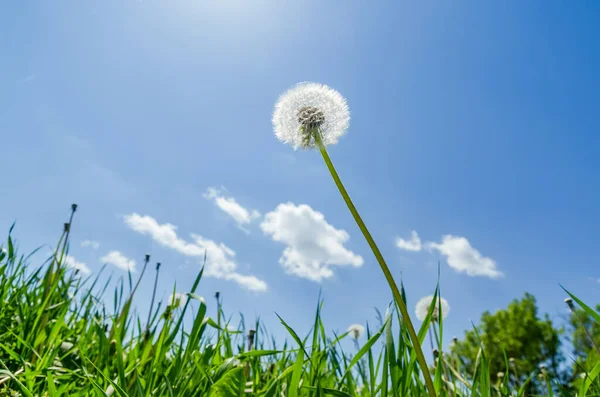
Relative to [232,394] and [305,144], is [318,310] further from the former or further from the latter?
[305,144]

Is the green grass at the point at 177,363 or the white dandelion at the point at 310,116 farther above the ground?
the white dandelion at the point at 310,116

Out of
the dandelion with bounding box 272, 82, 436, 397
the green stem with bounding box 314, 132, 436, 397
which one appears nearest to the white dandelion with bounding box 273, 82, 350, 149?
the dandelion with bounding box 272, 82, 436, 397

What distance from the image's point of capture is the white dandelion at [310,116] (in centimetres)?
158

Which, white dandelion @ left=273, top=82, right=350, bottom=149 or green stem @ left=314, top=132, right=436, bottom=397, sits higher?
white dandelion @ left=273, top=82, right=350, bottom=149

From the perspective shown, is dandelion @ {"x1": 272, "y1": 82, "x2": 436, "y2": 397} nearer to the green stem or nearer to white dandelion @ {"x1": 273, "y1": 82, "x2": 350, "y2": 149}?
white dandelion @ {"x1": 273, "y1": 82, "x2": 350, "y2": 149}

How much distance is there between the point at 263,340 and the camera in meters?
2.56

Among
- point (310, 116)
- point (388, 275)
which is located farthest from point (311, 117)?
point (388, 275)

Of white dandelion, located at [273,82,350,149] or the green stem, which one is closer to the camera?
the green stem

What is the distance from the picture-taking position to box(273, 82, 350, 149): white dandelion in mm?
1582

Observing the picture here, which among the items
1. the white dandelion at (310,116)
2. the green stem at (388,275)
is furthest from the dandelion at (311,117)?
the green stem at (388,275)

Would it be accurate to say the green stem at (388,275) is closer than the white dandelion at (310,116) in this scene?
Yes

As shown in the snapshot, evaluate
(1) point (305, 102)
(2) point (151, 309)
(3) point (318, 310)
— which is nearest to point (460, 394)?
(3) point (318, 310)

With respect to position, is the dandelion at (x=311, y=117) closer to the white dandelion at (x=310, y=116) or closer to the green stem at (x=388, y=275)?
the white dandelion at (x=310, y=116)

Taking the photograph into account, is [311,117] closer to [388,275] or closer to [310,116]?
[310,116]
